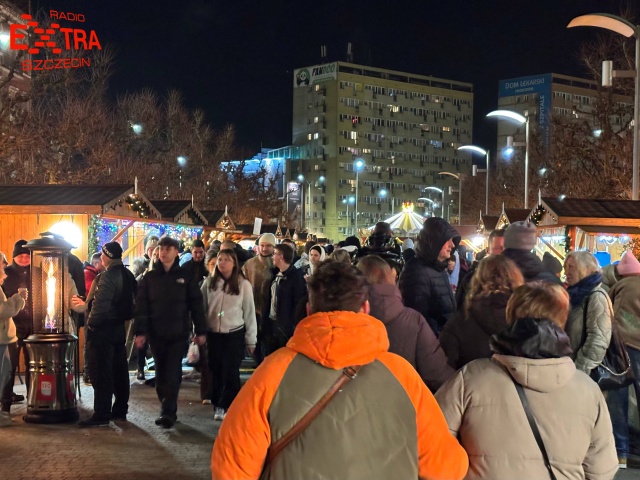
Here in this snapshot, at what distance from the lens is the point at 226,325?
8656mm

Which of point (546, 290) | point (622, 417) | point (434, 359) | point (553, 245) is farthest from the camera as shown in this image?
point (553, 245)

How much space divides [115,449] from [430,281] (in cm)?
369

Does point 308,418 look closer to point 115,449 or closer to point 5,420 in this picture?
point 115,449

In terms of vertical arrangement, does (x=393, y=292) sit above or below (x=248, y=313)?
above

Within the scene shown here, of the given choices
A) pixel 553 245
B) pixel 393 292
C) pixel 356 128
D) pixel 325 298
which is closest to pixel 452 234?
pixel 393 292

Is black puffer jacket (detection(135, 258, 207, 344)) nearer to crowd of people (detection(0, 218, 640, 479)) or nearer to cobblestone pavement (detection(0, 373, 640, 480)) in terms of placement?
cobblestone pavement (detection(0, 373, 640, 480))

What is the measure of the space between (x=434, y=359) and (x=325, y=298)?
1.94 m

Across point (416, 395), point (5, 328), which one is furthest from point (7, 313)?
point (416, 395)

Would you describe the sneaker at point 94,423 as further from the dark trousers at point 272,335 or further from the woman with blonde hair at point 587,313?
the woman with blonde hair at point 587,313

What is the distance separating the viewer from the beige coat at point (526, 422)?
10.3ft

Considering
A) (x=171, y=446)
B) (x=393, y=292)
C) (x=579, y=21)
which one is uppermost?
(x=579, y=21)

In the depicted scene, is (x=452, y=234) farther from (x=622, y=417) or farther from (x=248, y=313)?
(x=248, y=313)

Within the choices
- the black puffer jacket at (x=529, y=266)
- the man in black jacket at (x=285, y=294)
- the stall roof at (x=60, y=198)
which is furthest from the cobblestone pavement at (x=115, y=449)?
the stall roof at (x=60, y=198)

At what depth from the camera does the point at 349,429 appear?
98.4 inches
